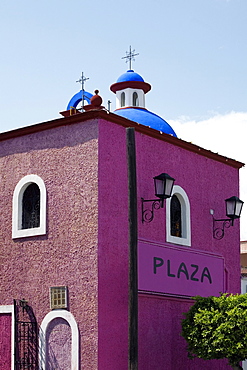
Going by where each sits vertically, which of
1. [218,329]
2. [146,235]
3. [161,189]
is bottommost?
[218,329]

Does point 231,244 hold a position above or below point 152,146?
below

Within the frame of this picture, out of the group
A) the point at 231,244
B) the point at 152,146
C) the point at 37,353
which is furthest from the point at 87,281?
the point at 231,244

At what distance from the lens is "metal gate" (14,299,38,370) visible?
496 inches

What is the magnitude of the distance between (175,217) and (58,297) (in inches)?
123

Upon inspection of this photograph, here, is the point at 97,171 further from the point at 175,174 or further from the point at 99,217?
the point at 175,174

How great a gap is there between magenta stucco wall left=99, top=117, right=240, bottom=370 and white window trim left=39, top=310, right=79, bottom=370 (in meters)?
0.47

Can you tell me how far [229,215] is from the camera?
14.8m

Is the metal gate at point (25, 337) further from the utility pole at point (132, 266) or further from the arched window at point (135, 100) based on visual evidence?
the arched window at point (135, 100)

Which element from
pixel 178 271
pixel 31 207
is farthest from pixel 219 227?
pixel 31 207

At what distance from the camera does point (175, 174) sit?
14109mm

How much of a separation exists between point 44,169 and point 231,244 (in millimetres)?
4866

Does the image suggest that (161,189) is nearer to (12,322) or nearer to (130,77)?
(12,322)

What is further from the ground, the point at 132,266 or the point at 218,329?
the point at 132,266

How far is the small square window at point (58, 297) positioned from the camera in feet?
40.4
